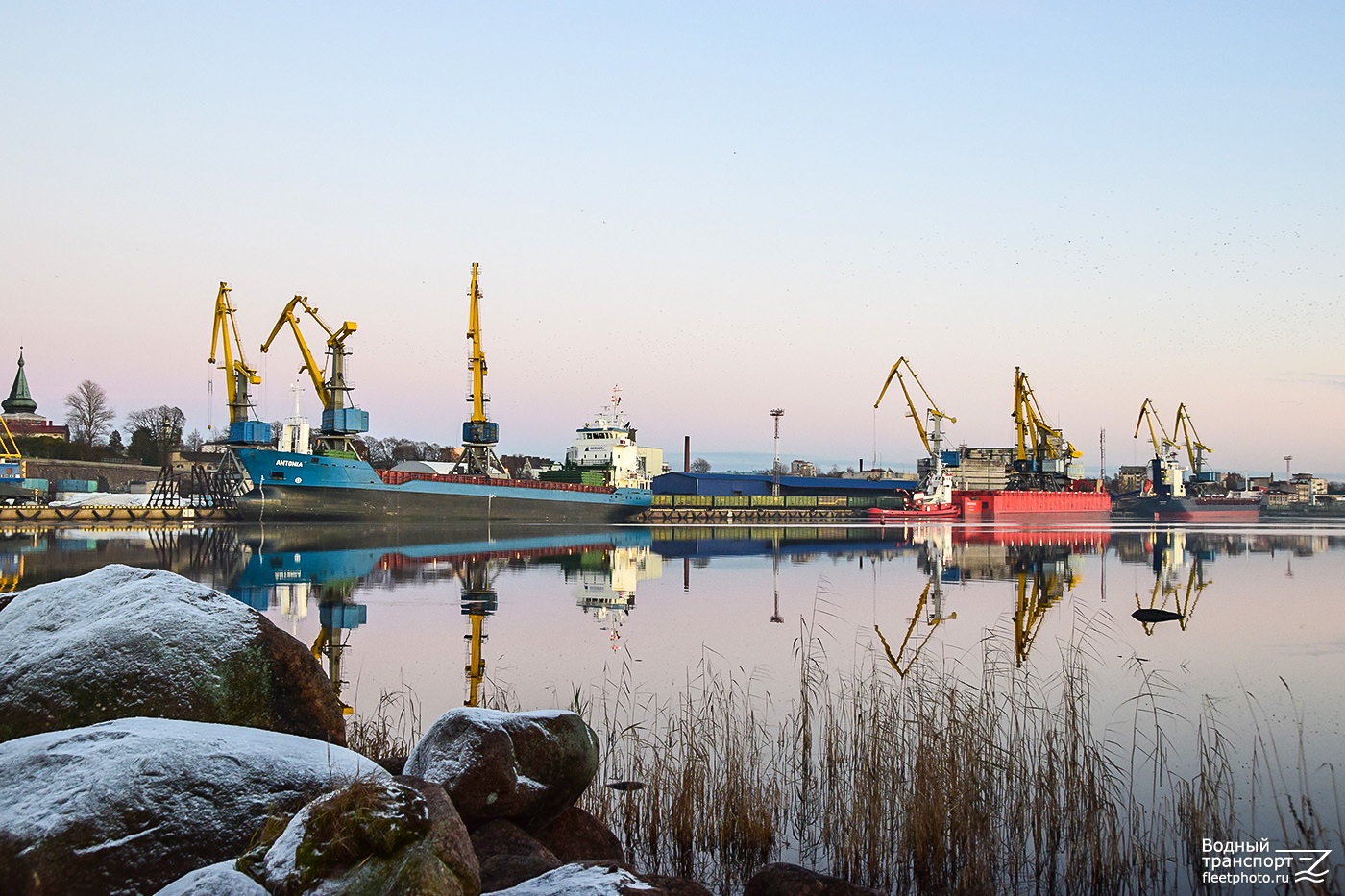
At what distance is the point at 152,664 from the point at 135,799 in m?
1.57

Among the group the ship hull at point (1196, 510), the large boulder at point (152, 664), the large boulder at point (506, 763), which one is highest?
the large boulder at point (152, 664)

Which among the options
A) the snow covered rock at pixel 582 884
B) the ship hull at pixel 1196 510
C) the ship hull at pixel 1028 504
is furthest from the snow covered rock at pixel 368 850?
the ship hull at pixel 1196 510

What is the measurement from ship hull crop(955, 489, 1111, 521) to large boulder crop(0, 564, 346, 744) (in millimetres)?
81521

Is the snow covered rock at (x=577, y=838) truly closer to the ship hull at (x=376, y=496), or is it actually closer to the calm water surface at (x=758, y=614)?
the calm water surface at (x=758, y=614)

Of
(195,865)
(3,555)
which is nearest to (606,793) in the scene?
(195,865)

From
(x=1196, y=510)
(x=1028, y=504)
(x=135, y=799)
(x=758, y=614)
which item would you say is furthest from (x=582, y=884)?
(x=1196, y=510)

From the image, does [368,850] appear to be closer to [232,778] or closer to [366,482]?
[232,778]

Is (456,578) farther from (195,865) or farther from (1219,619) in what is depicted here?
(195,865)

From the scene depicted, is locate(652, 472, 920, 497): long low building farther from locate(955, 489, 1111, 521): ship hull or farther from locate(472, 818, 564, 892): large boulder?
locate(472, 818, 564, 892): large boulder

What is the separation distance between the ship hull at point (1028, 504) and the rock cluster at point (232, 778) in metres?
81.5

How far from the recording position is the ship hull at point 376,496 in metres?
54.5

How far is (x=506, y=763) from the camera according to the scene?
4.99 m

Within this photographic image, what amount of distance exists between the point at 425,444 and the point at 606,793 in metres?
142

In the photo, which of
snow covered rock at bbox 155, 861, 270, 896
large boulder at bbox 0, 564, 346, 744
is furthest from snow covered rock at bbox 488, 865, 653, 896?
large boulder at bbox 0, 564, 346, 744
